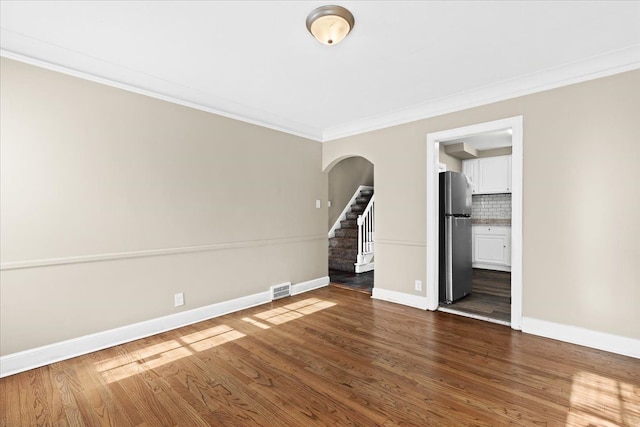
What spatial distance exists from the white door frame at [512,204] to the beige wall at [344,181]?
3315 millimetres

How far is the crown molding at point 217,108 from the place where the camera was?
242 cm

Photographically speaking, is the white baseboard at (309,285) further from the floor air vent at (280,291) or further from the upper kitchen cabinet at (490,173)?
the upper kitchen cabinet at (490,173)

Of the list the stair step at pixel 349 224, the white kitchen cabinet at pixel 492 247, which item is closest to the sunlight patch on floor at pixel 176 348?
the stair step at pixel 349 224

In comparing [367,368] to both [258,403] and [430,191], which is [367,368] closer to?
[258,403]

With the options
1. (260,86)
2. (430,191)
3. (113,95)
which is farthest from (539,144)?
(113,95)

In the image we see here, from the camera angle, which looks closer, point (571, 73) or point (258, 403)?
point (258, 403)

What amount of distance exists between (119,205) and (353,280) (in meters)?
3.75

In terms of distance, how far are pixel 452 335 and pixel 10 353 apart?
12.3 ft

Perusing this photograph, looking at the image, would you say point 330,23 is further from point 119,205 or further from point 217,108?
point 119,205

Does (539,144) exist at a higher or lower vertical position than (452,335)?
higher

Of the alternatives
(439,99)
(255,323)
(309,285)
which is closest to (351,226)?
(309,285)

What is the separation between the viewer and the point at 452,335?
2.95 metres

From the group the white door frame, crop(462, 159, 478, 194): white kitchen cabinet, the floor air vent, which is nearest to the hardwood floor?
the white door frame

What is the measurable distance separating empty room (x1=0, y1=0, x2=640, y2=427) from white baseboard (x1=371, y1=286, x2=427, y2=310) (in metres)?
0.03
